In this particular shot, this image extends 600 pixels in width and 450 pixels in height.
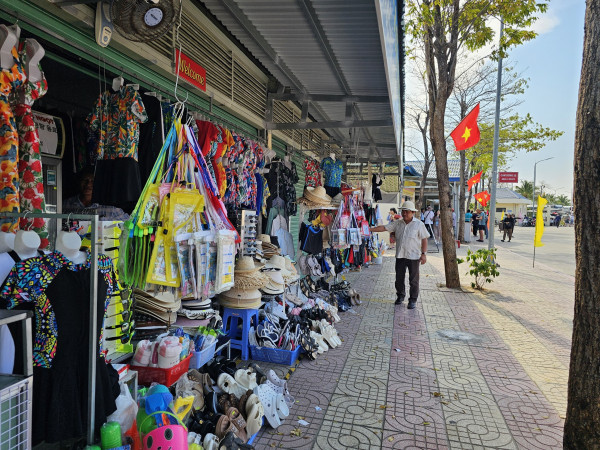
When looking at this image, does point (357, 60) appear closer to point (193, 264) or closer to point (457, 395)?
point (193, 264)

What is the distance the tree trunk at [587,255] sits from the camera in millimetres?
2625

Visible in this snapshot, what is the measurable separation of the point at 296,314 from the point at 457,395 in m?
2.62

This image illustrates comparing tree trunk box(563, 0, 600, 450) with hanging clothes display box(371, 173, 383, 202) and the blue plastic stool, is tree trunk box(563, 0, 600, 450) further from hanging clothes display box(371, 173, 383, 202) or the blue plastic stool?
hanging clothes display box(371, 173, 383, 202)

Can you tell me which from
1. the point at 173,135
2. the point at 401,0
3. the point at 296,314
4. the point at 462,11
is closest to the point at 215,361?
the point at 296,314

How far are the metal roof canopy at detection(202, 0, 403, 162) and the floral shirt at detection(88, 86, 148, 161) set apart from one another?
1.58 metres

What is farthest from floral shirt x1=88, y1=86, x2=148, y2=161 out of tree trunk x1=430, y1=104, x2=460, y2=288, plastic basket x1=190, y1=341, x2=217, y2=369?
tree trunk x1=430, y1=104, x2=460, y2=288

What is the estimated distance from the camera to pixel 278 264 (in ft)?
19.4

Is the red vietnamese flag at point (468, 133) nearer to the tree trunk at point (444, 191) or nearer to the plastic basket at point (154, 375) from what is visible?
the tree trunk at point (444, 191)

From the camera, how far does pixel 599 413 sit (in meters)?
2.62

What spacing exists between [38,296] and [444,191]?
9.70m

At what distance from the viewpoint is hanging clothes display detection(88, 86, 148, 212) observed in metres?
3.04

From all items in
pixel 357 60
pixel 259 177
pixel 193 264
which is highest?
pixel 357 60

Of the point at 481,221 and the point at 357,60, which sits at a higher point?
the point at 357,60

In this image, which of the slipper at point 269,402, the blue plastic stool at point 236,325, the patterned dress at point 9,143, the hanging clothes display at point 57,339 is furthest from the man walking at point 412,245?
the patterned dress at point 9,143
